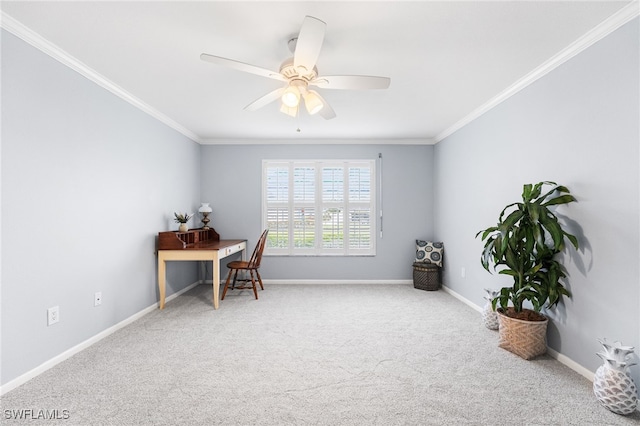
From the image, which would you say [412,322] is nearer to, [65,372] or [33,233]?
[65,372]

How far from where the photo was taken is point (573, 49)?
85.5 inches

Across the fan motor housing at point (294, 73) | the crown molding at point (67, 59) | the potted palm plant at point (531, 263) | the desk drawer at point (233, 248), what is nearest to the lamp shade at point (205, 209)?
the desk drawer at point (233, 248)

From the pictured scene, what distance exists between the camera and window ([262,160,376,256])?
4.99 m

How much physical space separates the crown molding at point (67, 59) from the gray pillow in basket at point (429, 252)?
4023mm

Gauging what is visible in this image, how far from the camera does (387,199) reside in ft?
16.2

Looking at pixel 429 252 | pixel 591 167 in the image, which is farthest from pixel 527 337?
pixel 429 252

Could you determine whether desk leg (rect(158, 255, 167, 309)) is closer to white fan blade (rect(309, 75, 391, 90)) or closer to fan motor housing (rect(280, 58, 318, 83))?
fan motor housing (rect(280, 58, 318, 83))

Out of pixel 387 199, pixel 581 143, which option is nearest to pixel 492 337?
pixel 581 143

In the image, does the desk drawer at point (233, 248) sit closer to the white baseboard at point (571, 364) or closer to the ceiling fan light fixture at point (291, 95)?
the ceiling fan light fixture at point (291, 95)

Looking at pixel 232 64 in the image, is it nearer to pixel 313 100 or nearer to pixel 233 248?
pixel 313 100

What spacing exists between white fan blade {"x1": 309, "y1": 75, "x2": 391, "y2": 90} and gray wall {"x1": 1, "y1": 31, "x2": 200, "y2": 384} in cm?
192

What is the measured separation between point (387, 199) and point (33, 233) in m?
4.19

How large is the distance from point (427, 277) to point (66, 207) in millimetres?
4229

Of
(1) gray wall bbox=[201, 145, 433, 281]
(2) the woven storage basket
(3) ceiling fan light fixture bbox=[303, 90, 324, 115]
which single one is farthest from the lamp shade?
(2) the woven storage basket
